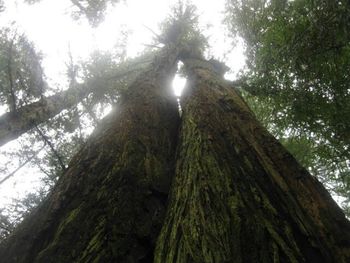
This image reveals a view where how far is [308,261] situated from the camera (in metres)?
2.03

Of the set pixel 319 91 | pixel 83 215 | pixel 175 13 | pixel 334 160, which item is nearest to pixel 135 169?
pixel 83 215

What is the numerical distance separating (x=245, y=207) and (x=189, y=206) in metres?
0.41

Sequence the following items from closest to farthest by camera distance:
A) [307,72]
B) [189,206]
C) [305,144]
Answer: [189,206], [307,72], [305,144]

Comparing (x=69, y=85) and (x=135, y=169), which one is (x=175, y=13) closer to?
(x=69, y=85)

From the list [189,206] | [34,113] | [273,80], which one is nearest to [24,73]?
[34,113]

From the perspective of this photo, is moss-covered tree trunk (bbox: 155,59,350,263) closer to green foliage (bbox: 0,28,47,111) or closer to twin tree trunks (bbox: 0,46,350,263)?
twin tree trunks (bbox: 0,46,350,263)

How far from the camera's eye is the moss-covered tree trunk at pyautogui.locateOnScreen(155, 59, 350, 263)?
2088mm

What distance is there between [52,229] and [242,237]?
1.47 m

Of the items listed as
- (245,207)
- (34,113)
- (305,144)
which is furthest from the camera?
(305,144)

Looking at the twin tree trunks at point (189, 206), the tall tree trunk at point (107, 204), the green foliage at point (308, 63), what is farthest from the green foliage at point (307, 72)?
the tall tree trunk at point (107, 204)

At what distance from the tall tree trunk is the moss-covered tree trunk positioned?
0.62 ft

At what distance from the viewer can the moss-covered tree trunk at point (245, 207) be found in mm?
2088

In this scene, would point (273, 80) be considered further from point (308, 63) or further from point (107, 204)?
point (107, 204)

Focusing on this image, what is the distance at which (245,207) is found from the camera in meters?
2.39
